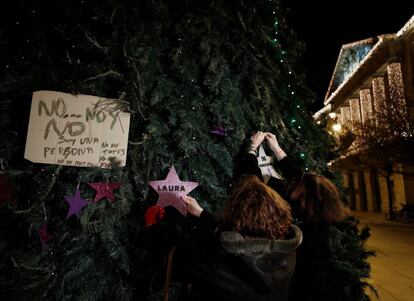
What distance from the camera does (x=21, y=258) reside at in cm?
216

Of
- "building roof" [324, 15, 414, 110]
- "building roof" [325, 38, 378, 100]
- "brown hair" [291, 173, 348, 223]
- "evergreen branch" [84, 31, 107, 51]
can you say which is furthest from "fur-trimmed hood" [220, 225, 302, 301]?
"building roof" [325, 38, 378, 100]

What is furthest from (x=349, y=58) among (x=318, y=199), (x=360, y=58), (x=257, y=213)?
(x=257, y=213)

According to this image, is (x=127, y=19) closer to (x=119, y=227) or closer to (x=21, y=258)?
(x=119, y=227)

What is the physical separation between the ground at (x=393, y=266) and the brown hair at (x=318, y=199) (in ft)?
5.74

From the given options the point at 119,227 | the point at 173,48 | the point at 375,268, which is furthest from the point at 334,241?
the point at 375,268

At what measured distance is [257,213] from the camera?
1.85m

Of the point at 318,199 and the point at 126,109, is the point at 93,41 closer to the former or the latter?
the point at 126,109

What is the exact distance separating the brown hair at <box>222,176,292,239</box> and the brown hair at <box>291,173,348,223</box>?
58cm

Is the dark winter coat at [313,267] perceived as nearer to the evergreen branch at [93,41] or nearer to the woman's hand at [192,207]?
the woman's hand at [192,207]

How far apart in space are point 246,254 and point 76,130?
1.59 meters

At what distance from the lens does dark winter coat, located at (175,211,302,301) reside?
1.71 meters

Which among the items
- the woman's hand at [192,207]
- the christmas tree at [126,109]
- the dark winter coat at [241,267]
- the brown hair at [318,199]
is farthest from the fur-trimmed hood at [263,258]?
the christmas tree at [126,109]

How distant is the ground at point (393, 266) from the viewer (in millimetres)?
6141

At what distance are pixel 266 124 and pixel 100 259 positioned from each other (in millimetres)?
1892
